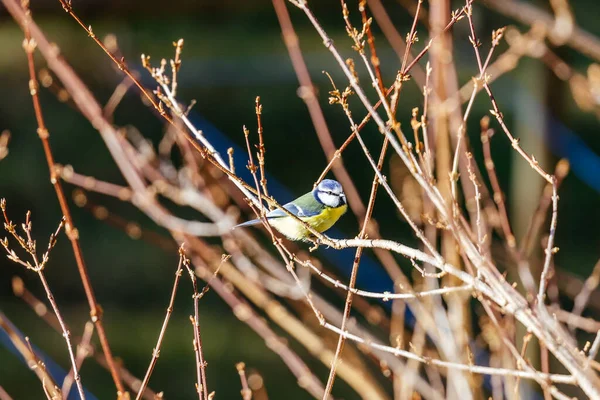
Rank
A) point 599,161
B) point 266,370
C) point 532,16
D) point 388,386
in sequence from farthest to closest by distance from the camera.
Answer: point 266,370, point 388,386, point 599,161, point 532,16

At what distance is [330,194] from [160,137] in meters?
1.82

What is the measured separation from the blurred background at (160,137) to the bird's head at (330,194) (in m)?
1.16

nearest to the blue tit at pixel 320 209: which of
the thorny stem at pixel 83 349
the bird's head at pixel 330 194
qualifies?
the bird's head at pixel 330 194

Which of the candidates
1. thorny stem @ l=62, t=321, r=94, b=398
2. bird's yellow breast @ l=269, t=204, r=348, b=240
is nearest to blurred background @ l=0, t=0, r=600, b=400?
bird's yellow breast @ l=269, t=204, r=348, b=240

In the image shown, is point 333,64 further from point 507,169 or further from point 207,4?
point 507,169

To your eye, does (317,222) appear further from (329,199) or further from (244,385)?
(244,385)

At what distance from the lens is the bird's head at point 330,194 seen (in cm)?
263

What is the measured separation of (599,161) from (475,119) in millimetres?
767

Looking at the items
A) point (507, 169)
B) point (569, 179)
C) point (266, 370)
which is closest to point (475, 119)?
point (507, 169)

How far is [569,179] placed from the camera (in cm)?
416

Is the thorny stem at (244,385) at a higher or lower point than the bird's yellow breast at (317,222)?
lower

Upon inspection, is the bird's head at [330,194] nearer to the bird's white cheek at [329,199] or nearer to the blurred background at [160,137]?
the bird's white cheek at [329,199]

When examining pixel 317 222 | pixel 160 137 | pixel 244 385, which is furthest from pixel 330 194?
pixel 160 137

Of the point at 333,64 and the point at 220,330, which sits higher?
the point at 333,64
